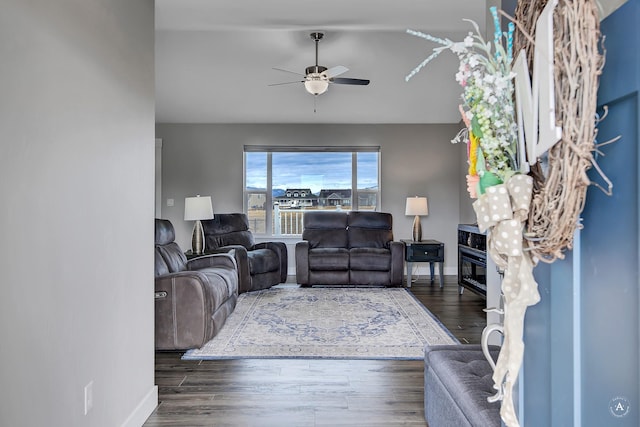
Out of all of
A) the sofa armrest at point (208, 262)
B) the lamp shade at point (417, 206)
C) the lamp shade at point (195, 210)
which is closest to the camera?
the sofa armrest at point (208, 262)

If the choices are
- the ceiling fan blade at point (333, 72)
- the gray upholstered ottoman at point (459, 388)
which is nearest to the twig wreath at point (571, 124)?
the gray upholstered ottoman at point (459, 388)

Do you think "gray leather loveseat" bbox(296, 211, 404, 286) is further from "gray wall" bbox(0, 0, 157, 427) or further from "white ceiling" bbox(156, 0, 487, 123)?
"gray wall" bbox(0, 0, 157, 427)

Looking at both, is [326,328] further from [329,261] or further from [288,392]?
[329,261]

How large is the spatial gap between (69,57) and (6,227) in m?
0.69

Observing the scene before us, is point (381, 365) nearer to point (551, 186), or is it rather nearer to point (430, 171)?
point (551, 186)

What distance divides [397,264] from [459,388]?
4432 mm

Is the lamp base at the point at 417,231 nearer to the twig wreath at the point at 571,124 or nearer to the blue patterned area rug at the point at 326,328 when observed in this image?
the blue patterned area rug at the point at 326,328

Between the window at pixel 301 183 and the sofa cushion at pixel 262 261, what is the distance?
1.52 m

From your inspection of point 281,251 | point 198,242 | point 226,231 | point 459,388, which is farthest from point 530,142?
point 226,231

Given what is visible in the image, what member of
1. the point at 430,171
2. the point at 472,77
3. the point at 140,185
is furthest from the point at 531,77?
the point at 430,171

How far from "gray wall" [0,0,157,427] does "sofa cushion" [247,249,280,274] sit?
3147mm

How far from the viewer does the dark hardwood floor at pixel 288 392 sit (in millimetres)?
2209

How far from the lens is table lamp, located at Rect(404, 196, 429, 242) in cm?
652

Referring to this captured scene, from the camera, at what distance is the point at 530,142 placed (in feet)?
2.73
